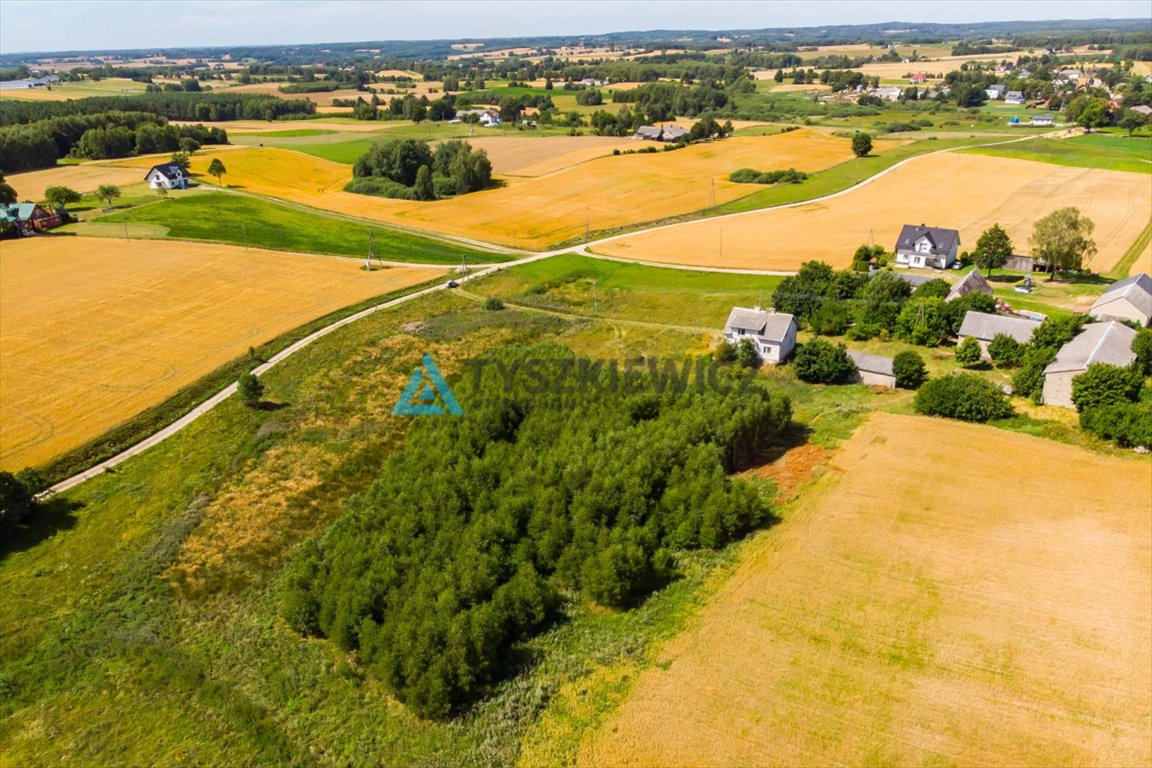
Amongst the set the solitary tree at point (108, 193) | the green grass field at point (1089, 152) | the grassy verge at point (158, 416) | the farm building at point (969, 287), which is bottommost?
the grassy verge at point (158, 416)

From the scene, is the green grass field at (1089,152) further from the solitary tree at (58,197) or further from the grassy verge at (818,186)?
the solitary tree at (58,197)

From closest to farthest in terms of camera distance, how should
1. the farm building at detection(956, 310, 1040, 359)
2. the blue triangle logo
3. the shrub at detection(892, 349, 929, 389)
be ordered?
the blue triangle logo < the shrub at detection(892, 349, 929, 389) < the farm building at detection(956, 310, 1040, 359)

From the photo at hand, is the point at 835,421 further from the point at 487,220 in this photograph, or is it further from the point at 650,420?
the point at 487,220

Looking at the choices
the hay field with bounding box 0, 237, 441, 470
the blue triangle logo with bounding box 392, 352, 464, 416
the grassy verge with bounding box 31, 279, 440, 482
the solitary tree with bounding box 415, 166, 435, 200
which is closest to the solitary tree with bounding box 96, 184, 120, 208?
the hay field with bounding box 0, 237, 441, 470

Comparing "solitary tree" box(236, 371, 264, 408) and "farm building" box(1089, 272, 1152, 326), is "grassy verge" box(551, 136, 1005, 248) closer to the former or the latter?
"solitary tree" box(236, 371, 264, 408)

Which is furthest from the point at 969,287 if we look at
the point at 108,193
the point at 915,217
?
the point at 108,193

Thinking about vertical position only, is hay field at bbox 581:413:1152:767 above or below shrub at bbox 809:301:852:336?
below

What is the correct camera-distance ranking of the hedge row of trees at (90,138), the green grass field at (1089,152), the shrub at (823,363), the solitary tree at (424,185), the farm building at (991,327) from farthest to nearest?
the hedge row of trees at (90,138) < the solitary tree at (424,185) < the green grass field at (1089,152) < the farm building at (991,327) < the shrub at (823,363)

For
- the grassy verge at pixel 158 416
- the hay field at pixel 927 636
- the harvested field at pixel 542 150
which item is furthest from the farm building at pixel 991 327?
the harvested field at pixel 542 150
